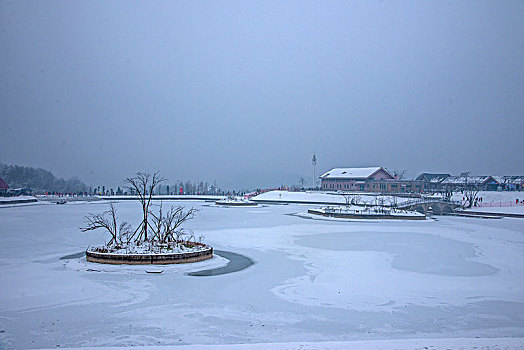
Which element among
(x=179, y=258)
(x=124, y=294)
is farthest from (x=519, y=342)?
(x=179, y=258)

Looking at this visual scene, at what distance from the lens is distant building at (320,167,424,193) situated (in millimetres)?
77688

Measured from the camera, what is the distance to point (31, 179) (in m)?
98.4

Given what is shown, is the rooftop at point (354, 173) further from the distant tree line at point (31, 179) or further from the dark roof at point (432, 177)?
the distant tree line at point (31, 179)

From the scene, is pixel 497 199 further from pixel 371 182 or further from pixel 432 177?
pixel 432 177

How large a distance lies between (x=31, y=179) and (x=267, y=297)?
100 metres

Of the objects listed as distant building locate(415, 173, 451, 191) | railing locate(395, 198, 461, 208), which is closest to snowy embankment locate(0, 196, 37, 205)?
railing locate(395, 198, 461, 208)

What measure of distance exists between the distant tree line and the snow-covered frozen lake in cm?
8517

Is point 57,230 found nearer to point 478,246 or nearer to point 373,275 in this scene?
point 373,275

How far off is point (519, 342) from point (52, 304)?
31.1 feet

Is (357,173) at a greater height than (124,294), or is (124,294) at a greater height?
(357,173)

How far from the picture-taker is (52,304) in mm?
10344

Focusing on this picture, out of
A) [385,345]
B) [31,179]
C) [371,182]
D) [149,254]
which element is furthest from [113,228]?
[31,179]

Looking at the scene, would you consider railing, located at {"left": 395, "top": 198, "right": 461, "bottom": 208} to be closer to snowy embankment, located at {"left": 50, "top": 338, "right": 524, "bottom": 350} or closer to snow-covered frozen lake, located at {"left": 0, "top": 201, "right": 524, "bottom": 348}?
snow-covered frozen lake, located at {"left": 0, "top": 201, "right": 524, "bottom": 348}

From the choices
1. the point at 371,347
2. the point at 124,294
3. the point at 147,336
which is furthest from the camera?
the point at 124,294
